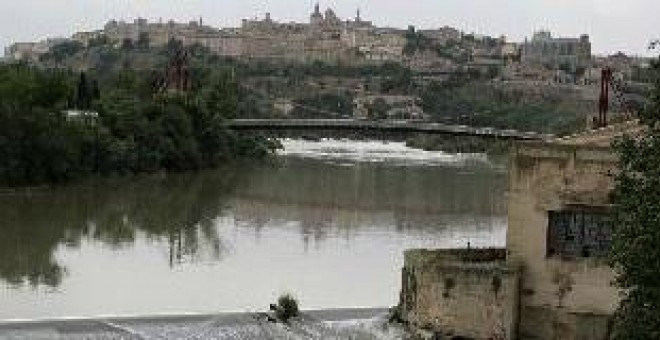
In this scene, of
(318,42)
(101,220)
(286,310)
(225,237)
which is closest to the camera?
(286,310)

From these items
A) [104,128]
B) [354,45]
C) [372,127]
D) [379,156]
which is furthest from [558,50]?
[104,128]

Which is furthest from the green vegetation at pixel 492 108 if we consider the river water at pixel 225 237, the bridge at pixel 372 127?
the river water at pixel 225 237

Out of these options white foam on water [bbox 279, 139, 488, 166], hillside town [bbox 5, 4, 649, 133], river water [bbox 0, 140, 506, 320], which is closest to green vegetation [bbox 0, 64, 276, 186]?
river water [bbox 0, 140, 506, 320]

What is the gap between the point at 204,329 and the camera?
1183 centimetres

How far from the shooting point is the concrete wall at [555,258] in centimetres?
1173

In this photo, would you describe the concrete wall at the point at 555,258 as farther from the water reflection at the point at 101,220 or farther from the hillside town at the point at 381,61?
the hillside town at the point at 381,61

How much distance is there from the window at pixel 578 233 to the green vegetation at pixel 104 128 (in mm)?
19149

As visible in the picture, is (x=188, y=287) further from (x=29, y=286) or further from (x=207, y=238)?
(x=207, y=238)

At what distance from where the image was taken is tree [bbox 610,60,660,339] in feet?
23.5

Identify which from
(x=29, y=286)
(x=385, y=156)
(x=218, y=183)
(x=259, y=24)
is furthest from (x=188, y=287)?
(x=259, y=24)

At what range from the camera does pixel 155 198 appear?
30.3 metres

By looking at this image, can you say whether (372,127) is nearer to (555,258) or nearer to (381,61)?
(555,258)

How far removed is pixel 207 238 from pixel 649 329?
1576 cm

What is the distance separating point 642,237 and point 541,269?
16.0 feet
